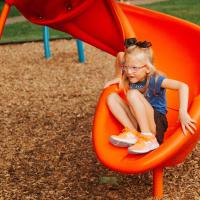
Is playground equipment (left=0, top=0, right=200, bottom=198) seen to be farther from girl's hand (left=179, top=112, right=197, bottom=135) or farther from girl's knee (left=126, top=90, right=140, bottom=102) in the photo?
girl's knee (left=126, top=90, right=140, bottom=102)

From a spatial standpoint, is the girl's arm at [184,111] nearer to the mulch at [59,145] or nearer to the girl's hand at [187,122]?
the girl's hand at [187,122]

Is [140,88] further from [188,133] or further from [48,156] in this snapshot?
[48,156]

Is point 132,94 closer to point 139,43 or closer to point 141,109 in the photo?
point 141,109

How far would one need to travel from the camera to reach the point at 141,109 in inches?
128

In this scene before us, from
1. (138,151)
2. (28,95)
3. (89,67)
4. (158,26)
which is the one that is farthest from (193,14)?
(138,151)

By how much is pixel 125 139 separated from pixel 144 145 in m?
0.15

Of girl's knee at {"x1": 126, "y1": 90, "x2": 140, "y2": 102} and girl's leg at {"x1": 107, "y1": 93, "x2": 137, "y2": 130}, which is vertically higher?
girl's knee at {"x1": 126, "y1": 90, "x2": 140, "y2": 102}

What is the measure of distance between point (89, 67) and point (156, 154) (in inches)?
167

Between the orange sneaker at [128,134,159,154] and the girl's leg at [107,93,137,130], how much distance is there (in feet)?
0.62

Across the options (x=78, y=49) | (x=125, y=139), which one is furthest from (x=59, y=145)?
(x=78, y=49)

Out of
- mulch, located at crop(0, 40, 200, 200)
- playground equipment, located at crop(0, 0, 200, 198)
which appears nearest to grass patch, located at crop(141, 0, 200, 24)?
mulch, located at crop(0, 40, 200, 200)

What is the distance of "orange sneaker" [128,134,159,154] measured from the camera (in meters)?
3.07

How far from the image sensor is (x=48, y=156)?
4102mm

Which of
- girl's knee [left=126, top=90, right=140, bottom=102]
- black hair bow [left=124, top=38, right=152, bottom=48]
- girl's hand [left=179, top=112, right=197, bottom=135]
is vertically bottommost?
girl's hand [left=179, top=112, right=197, bottom=135]
